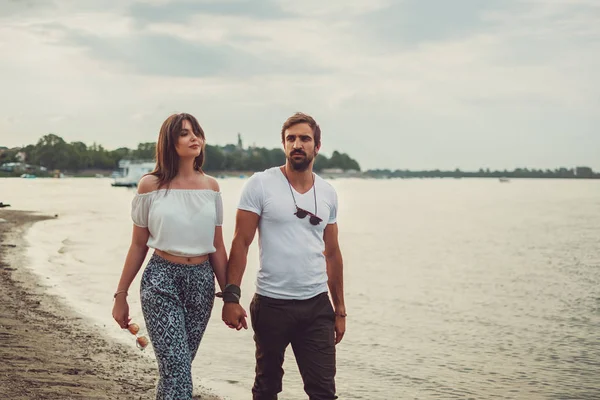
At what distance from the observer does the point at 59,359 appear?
813 cm

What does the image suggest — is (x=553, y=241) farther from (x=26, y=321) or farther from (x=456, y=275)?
(x=26, y=321)

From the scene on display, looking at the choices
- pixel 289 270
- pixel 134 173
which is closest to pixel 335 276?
pixel 289 270

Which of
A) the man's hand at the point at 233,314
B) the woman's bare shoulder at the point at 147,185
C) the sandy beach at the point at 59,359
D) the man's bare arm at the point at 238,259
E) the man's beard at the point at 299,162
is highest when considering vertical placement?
the man's beard at the point at 299,162

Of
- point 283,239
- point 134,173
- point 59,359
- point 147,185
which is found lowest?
point 59,359

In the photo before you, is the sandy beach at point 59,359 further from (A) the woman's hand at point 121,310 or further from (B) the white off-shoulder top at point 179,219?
(B) the white off-shoulder top at point 179,219

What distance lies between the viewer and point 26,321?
10.4 metres

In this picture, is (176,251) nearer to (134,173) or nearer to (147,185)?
(147,185)

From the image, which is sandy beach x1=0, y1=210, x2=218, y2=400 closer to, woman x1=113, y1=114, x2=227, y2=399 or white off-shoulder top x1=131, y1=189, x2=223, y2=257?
woman x1=113, y1=114, x2=227, y2=399

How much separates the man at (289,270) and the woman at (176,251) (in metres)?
0.21

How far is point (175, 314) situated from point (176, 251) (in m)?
0.36

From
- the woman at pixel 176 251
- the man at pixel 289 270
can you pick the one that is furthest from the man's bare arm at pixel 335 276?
the woman at pixel 176 251

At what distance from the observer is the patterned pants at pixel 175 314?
12.8 ft

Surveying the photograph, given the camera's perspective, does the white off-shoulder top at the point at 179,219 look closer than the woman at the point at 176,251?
No

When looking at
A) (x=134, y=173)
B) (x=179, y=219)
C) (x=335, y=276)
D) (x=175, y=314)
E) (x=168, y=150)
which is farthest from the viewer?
(x=134, y=173)
